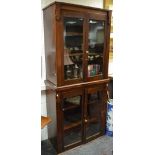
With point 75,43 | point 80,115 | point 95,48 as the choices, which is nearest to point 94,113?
point 80,115

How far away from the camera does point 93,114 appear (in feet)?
9.32

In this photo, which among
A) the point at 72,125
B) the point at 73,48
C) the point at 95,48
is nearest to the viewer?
the point at 73,48

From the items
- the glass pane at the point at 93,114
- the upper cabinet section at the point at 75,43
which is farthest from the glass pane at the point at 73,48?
the glass pane at the point at 93,114

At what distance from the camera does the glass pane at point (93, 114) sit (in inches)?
109

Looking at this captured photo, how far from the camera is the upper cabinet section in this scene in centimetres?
225

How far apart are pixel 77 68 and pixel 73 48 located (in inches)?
10.6

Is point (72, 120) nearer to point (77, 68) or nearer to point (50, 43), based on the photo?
point (77, 68)

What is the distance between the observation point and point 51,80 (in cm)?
248

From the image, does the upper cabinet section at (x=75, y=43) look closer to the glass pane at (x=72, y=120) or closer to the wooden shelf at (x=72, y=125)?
the glass pane at (x=72, y=120)

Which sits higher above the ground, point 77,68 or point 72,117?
point 77,68

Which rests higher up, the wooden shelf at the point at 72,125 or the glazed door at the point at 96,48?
the glazed door at the point at 96,48
